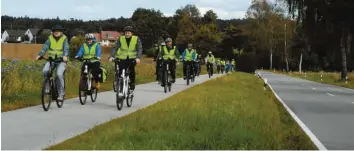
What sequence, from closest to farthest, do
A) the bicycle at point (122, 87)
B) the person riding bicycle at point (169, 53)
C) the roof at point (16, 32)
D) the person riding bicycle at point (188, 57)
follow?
1. the bicycle at point (122, 87)
2. the person riding bicycle at point (169, 53)
3. the person riding bicycle at point (188, 57)
4. the roof at point (16, 32)

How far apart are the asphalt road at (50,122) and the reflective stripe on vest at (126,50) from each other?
1187 millimetres

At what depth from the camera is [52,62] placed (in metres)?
12.3

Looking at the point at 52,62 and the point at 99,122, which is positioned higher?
the point at 52,62

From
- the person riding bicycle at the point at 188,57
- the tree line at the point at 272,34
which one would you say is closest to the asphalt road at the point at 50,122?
the person riding bicycle at the point at 188,57

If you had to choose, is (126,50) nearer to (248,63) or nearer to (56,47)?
(56,47)

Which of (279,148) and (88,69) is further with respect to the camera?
(88,69)

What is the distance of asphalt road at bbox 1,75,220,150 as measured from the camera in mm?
7542

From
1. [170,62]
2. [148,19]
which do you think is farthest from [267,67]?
[170,62]

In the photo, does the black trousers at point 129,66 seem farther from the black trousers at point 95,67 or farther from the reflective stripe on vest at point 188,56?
the reflective stripe on vest at point 188,56

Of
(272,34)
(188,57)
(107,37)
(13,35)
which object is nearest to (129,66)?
(188,57)

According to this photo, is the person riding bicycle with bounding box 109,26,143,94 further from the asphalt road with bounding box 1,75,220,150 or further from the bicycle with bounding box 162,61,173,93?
the bicycle with bounding box 162,61,173,93

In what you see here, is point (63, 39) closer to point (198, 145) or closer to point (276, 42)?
point (198, 145)

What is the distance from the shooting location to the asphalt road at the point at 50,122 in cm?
754

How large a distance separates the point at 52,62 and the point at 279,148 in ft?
21.1
